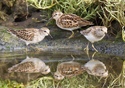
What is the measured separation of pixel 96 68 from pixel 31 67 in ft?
6.17

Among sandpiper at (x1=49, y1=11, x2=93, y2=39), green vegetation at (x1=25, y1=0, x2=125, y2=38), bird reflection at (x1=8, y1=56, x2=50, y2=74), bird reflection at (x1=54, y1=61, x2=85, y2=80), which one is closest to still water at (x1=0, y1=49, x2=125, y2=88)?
bird reflection at (x1=54, y1=61, x2=85, y2=80)

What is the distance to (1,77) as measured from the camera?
536cm

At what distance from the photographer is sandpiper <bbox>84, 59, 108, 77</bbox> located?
560 cm

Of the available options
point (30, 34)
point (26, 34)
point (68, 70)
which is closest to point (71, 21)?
point (30, 34)

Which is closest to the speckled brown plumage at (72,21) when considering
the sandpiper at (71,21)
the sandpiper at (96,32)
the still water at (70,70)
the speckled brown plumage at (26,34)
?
the sandpiper at (71,21)

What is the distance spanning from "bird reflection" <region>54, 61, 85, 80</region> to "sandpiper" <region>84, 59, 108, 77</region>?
191 mm

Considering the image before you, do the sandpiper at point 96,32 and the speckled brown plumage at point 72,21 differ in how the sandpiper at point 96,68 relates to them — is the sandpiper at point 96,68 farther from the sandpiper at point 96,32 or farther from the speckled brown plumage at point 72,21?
the speckled brown plumage at point 72,21

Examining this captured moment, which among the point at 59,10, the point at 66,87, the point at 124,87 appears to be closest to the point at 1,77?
the point at 66,87

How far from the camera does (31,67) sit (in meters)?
6.27

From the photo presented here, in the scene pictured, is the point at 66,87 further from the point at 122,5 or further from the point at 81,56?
the point at 122,5

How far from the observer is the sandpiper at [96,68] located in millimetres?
5599

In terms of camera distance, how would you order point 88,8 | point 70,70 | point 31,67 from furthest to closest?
point 88,8
point 31,67
point 70,70

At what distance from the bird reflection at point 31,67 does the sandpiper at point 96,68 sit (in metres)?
1.15

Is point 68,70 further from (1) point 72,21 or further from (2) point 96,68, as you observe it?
(1) point 72,21
